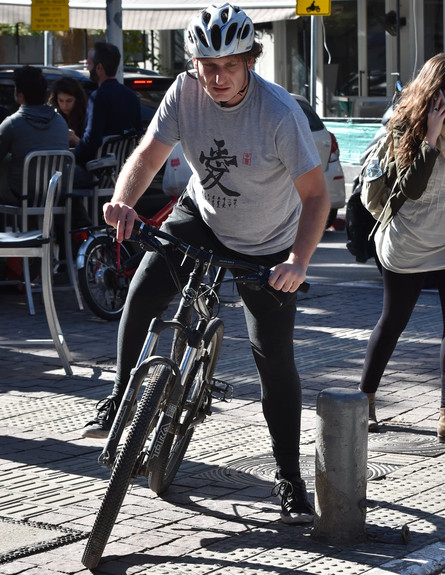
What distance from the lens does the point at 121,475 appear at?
174 inches

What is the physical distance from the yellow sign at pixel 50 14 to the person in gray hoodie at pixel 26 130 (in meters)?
5.97

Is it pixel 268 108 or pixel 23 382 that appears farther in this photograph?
pixel 23 382

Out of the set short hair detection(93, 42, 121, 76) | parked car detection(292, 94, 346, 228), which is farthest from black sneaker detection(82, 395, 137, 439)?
parked car detection(292, 94, 346, 228)

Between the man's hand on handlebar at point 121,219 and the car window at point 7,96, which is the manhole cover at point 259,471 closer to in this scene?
the man's hand on handlebar at point 121,219

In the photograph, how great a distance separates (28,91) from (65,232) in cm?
121

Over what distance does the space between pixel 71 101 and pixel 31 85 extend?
150 cm

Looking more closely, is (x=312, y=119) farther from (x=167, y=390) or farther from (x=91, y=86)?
(x=167, y=390)

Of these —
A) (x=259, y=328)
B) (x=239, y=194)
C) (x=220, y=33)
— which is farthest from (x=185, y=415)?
(x=220, y=33)

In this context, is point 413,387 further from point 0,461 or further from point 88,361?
point 0,461

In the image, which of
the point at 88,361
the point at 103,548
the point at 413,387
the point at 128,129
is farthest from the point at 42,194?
the point at 103,548

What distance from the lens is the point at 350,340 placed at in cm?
904

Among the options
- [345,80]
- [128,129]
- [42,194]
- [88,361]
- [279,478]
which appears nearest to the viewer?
[279,478]

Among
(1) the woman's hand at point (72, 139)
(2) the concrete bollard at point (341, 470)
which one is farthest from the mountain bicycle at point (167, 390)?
(1) the woman's hand at point (72, 139)

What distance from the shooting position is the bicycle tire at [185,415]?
5043mm
